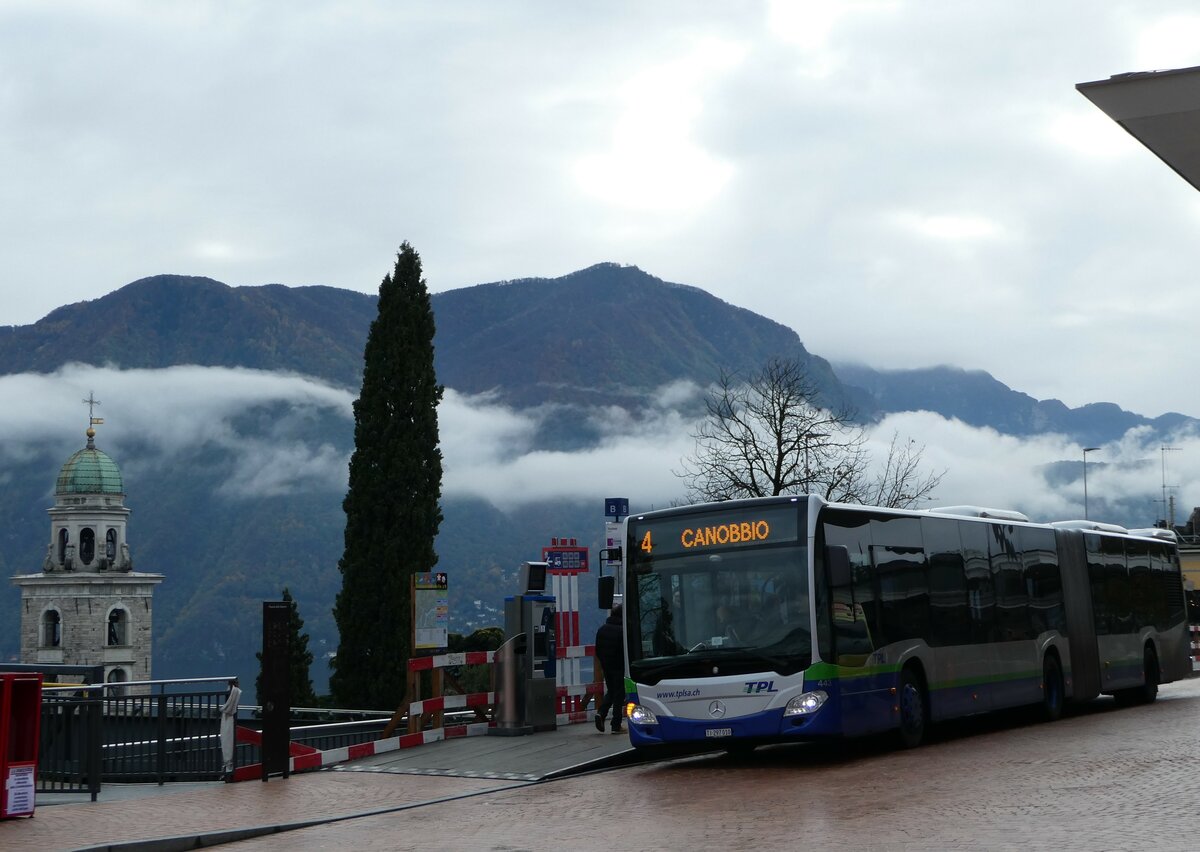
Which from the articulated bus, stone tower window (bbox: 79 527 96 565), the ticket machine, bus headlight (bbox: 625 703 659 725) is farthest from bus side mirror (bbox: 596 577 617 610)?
stone tower window (bbox: 79 527 96 565)

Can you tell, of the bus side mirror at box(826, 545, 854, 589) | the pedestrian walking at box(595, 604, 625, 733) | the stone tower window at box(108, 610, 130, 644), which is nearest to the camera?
the bus side mirror at box(826, 545, 854, 589)

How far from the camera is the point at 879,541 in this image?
18.9m

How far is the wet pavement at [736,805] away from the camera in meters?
12.0

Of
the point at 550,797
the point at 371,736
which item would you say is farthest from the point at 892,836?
the point at 371,736

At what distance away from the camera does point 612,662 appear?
20484 millimetres

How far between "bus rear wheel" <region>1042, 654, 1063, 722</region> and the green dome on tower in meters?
97.1

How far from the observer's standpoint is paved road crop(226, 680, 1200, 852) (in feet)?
38.7

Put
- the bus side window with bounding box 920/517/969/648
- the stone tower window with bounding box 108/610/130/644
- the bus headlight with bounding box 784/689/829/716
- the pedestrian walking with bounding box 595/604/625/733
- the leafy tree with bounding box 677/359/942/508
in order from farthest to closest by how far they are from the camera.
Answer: the stone tower window with bounding box 108/610/130/644, the leafy tree with bounding box 677/359/942/508, the pedestrian walking with bounding box 595/604/625/733, the bus side window with bounding box 920/517/969/648, the bus headlight with bounding box 784/689/829/716

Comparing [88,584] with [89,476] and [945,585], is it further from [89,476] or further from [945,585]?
[945,585]

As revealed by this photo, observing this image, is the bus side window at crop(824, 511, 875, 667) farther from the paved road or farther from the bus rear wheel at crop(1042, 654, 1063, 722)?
the bus rear wheel at crop(1042, 654, 1063, 722)

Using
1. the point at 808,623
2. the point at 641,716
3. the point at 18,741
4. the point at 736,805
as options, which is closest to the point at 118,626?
the point at 641,716

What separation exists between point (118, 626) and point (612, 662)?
104622mm

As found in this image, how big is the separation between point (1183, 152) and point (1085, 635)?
13.8 m

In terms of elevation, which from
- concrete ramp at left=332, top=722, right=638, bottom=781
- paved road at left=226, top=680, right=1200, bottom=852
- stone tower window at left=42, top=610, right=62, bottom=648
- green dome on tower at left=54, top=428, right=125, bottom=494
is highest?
green dome on tower at left=54, top=428, right=125, bottom=494
